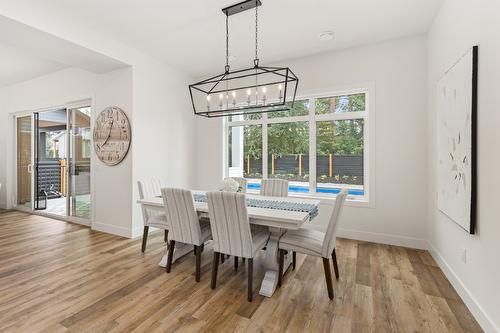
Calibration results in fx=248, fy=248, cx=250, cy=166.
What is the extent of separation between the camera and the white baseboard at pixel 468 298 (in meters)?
1.71

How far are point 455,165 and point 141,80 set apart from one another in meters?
4.14

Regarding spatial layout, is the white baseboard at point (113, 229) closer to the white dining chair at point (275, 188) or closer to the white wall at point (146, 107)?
the white wall at point (146, 107)

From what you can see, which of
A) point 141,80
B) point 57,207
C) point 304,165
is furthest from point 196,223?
point 57,207

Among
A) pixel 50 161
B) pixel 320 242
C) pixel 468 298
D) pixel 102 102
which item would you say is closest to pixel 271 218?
pixel 320 242

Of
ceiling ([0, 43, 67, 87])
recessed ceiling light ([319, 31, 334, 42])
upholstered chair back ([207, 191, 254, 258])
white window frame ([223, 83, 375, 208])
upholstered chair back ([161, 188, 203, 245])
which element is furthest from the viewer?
ceiling ([0, 43, 67, 87])

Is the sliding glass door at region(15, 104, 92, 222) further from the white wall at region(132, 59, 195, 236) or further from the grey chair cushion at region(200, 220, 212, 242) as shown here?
the grey chair cushion at region(200, 220, 212, 242)

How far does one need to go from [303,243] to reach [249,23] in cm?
264

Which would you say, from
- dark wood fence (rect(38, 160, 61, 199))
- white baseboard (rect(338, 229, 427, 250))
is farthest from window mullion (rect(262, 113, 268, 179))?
dark wood fence (rect(38, 160, 61, 199))

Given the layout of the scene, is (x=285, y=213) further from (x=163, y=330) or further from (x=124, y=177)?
(x=124, y=177)

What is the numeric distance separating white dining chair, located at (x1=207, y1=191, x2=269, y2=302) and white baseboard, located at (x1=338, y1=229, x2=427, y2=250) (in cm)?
200

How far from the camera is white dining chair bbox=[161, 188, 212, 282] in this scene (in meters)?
A: 2.40

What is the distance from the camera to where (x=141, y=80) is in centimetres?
388

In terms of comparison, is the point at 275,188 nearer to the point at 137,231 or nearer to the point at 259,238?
the point at 259,238

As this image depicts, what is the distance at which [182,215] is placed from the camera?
8.10ft
